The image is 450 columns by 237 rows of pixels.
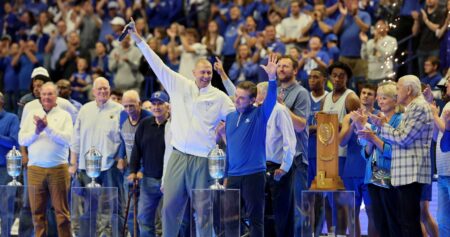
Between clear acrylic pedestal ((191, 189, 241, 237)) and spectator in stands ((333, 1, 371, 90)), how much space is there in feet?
22.5

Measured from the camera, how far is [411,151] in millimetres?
9977

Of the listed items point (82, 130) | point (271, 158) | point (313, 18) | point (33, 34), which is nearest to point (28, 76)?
point (33, 34)

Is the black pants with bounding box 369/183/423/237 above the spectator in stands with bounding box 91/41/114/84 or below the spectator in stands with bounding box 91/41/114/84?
below

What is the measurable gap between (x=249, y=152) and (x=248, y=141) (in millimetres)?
115

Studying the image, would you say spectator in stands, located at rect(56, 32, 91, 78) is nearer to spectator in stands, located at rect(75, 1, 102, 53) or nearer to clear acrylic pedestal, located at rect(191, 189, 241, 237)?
spectator in stands, located at rect(75, 1, 102, 53)

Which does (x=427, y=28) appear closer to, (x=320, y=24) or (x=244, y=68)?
(x=320, y=24)

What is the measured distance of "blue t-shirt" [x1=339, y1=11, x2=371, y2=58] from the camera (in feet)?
57.4

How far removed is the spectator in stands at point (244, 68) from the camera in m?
17.9

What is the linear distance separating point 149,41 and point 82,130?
5.81 metres

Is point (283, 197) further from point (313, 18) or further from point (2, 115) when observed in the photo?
point (313, 18)

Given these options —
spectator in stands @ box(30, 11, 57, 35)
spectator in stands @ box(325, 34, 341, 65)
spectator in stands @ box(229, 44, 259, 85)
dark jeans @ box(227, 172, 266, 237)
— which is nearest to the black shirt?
dark jeans @ box(227, 172, 266, 237)

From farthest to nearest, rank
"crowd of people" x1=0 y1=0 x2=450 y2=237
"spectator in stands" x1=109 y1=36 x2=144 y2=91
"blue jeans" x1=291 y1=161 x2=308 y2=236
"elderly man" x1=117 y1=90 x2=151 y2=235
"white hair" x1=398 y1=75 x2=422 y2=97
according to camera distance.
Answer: "spectator in stands" x1=109 y1=36 x2=144 y2=91 < "elderly man" x1=117 y1=90 x2=151 y2=235 < "blue jeans" x1=291 y1=161 x2=308 y2=236 < "crowd of people" x1=0 y1=0 x2=450 y2=237 < "white hair" x1=398 y1=75 x2=422 y2=97

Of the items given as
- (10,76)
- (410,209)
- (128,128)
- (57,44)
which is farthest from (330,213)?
(57,44)

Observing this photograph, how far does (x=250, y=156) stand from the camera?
36.1 ft
